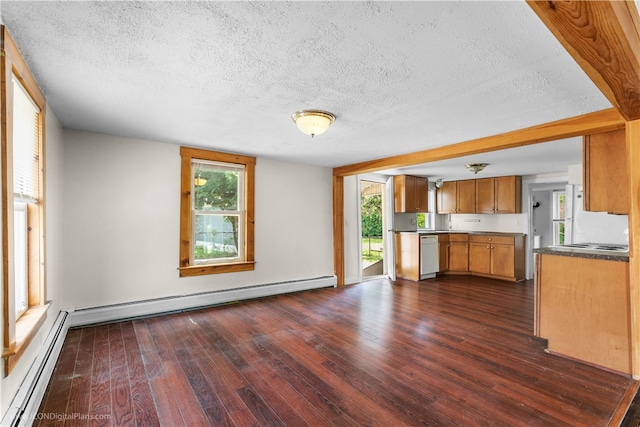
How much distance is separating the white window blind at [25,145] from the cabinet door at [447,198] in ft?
22.9

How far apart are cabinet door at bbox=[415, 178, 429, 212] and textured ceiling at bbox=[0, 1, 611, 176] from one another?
3354mm

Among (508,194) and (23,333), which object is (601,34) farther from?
(508,194)

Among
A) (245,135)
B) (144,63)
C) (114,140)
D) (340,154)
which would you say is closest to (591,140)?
(340,154)

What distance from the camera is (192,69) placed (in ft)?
6.22

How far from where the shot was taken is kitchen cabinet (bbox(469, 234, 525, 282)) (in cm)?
582

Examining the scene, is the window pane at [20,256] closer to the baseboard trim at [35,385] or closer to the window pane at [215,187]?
the baseboard trim at [35,385]

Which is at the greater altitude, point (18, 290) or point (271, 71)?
point (271, 71)

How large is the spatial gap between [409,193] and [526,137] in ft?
10.6

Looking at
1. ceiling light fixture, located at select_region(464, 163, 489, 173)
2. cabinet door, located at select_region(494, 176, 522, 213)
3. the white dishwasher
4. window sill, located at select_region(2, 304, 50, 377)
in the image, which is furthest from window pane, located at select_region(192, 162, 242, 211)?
cabinet door, located at select_region(494, 176, 522, 213)

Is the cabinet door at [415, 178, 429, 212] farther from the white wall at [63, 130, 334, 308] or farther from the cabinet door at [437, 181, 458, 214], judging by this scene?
the white wall at [63, 130, 334, 308]

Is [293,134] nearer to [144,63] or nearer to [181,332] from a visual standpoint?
[144,63]

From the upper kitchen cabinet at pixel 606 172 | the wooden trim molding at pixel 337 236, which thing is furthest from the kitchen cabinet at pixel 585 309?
the wooden trim molding at pixel 337 236

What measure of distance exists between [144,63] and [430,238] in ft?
18.1

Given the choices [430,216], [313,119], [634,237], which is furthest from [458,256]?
[313,119]
